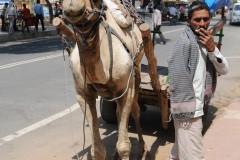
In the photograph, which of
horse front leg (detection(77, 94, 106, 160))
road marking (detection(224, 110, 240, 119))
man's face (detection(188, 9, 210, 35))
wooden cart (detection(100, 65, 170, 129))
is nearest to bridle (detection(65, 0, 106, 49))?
man's face (detection(188, 9, 210, 35))

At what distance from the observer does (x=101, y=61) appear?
387cm

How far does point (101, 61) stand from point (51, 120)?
11.3 feet

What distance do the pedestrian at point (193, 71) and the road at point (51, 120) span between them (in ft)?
4.61

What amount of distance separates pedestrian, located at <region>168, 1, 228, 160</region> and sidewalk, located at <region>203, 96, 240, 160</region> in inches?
54.2

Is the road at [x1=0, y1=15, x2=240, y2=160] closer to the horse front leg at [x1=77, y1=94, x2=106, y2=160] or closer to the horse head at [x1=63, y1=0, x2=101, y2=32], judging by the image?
the horse front leg at [x1=77, y1=94, x2=106, y2=160]

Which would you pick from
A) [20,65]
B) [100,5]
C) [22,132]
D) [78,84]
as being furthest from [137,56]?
[20,65]

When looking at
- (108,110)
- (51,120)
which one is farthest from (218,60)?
(51,120)

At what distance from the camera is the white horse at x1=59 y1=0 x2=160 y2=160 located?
3498 millimetres

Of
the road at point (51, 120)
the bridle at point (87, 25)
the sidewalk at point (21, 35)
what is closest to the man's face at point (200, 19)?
the bridle at point (87, 25)

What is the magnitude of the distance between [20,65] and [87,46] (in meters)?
9.35

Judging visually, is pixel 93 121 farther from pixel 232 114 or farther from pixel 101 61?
pixel 232 114

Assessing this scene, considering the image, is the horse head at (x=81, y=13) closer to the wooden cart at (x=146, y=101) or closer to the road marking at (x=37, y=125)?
the wooden cart at (x=146, y=101)

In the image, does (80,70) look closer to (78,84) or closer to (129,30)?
(78,84)

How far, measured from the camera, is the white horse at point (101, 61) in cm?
350
